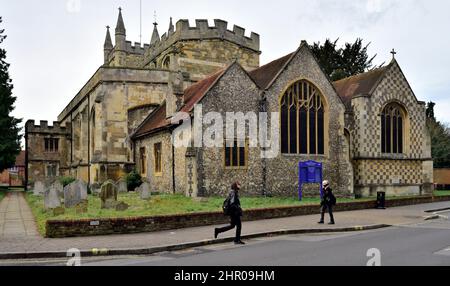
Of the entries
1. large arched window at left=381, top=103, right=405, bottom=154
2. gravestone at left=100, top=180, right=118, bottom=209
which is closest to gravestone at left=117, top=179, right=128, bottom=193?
gravestone at left=100, top=180, right=118, bottom=209

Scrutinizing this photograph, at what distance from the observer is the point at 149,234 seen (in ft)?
47.2

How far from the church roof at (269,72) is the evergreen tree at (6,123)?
21.3 meters

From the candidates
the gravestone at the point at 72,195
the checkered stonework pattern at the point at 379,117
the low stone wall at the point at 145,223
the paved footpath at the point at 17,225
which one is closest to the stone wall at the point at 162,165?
the gravestone at the point at 72,195

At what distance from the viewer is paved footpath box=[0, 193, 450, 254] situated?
12086mm

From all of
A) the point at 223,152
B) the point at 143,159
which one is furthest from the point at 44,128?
the point at 223,152

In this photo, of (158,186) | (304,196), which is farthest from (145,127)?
(304,196)

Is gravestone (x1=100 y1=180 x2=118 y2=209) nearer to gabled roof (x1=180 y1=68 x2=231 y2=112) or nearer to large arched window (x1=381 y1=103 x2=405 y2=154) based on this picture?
gabled roof (x1=180 y1=68 x2=231 y2=112)

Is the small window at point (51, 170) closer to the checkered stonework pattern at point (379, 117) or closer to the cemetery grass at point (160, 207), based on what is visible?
the cemetery grass at point (160, 207)

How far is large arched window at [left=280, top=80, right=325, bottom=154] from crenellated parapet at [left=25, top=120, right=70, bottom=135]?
31.2 metres

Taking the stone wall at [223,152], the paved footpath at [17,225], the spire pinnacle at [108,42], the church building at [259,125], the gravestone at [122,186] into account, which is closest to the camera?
the paved footpath at [17,225]

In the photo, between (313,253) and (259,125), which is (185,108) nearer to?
(259,125)

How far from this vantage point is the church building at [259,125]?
79.6 feet
